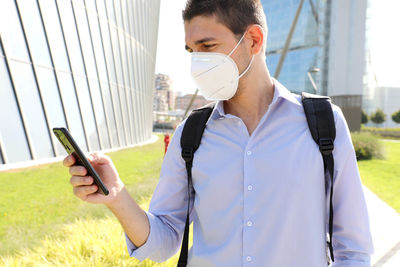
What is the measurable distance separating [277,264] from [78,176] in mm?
957

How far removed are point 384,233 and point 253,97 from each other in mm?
5989

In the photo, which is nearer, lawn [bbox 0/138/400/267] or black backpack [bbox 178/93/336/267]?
black backpack [bbox 178/93/336/267]

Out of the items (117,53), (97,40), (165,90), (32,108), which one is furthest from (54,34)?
(165,90)

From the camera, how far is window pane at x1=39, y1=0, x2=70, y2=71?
41.6 feet

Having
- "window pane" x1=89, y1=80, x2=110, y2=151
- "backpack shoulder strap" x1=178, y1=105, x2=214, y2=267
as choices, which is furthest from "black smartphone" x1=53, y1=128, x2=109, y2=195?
"window pane" x1=89, y1=80, x2=110, y2=151

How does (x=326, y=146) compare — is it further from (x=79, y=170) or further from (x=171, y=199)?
(x=79, y=170)

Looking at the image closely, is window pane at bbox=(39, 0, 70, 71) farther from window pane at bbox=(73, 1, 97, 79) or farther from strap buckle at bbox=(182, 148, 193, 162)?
strap buckle at bbox=(182, 148, 193, 162)

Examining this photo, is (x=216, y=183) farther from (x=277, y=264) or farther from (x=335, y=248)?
(x=335, y=248)

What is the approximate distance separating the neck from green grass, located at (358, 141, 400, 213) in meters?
8.11

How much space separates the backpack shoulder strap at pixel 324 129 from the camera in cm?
157

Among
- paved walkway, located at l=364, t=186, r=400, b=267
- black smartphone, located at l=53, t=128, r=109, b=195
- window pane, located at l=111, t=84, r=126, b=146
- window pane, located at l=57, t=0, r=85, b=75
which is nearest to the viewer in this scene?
black smartphone, located at l=53, t=128, r=109, b=195

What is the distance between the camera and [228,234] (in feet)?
5.44

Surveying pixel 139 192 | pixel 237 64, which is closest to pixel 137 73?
pixel 139 192

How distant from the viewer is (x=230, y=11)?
5.84 ft
